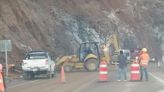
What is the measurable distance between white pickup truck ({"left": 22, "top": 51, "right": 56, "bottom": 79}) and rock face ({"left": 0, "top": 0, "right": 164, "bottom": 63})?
5.45m

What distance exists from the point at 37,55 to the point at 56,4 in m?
25.1

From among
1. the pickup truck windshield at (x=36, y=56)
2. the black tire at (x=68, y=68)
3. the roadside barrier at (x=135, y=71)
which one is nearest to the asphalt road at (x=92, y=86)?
the roadside barrier at (x=135, y=71)

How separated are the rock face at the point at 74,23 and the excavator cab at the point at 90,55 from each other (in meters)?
4.06

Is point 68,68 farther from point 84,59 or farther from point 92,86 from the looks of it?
point 92,86

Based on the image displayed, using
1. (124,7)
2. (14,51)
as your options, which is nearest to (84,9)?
(124,7)

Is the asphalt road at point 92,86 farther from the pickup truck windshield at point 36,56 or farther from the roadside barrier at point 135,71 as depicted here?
the pickup truck windshield at point 36,56

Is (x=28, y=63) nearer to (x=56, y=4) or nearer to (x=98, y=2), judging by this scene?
(x=56, y=4)

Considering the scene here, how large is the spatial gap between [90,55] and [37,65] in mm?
13016

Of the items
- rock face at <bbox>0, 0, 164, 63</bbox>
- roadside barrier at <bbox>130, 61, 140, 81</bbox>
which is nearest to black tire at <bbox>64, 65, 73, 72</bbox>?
rock face at <bbox>0, 0, 164, 63</bbox>

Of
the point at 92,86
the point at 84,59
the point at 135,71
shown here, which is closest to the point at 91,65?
the point at 84,59

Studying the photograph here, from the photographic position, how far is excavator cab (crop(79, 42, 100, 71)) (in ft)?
174

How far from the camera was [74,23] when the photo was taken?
220ft

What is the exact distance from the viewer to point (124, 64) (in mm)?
33594

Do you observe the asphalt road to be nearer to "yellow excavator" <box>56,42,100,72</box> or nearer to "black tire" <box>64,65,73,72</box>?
"black tire" <box>64,65,73,72</box>
